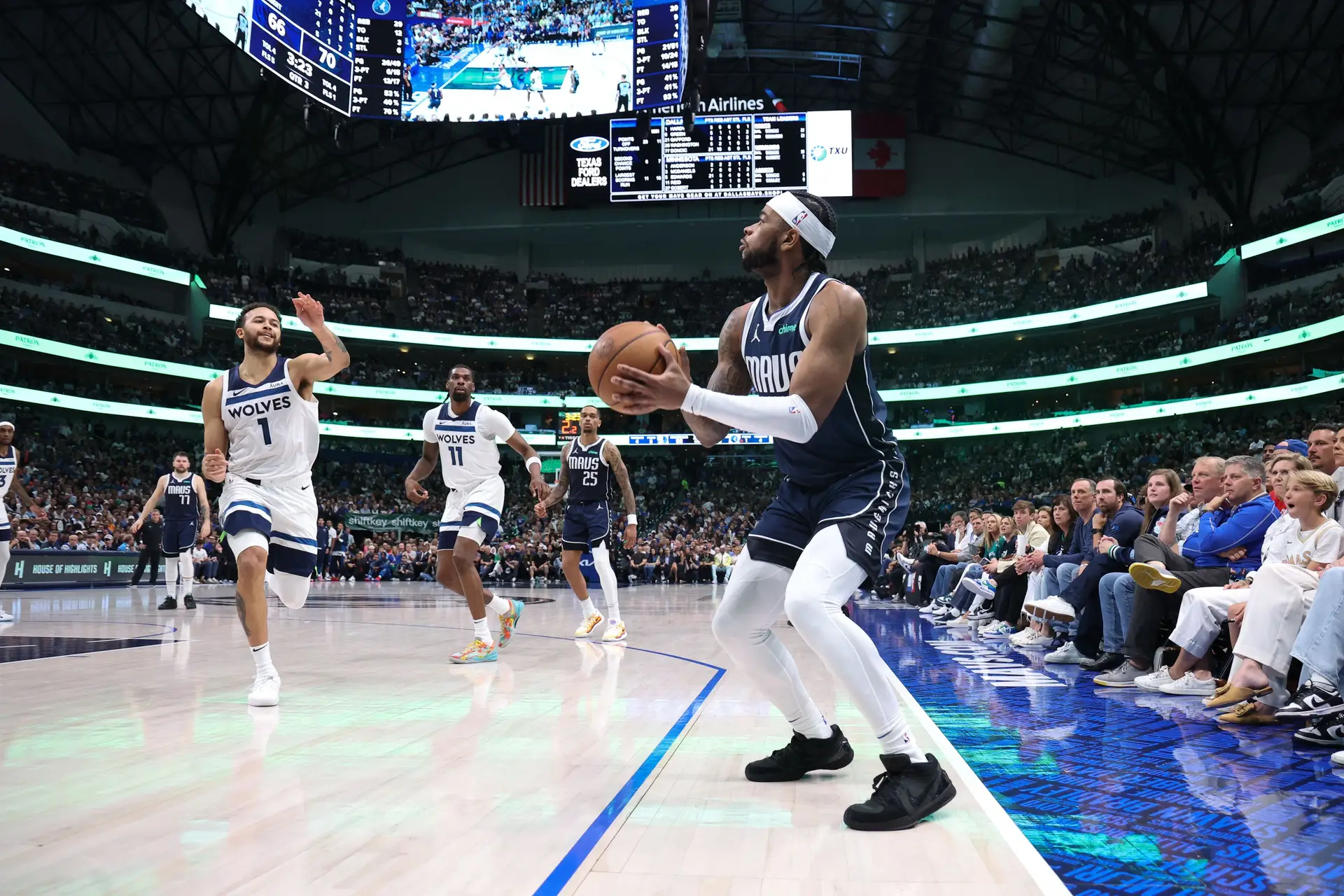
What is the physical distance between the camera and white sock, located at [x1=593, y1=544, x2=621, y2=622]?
29.9 feet

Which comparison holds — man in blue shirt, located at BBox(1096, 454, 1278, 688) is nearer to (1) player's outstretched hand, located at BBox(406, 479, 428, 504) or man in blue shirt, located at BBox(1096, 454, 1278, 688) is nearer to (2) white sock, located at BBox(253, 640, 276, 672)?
(2) white sock, located at BBox(253, 640, 276, 672)

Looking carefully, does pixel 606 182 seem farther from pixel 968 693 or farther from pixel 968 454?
pixel 968 693

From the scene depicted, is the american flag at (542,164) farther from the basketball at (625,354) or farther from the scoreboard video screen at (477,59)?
the basketball at (625,354)

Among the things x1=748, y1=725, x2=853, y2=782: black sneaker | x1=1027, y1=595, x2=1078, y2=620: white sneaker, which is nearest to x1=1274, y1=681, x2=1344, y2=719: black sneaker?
x1=748, y1=725, x2=853, y2=782: black sneaker

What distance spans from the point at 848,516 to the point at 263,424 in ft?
11.8

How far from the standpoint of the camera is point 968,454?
40656mm

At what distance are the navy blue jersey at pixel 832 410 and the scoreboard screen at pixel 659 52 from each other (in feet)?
72.3

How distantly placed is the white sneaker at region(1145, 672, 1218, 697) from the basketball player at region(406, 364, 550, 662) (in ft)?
14.6

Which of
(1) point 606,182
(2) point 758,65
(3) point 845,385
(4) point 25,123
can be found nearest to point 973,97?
(2) point 758,65

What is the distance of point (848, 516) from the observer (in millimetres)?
3357

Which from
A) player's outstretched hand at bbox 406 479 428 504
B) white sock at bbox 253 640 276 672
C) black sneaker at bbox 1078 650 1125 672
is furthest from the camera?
player's outstretched hand at bbox 406 479 428 504

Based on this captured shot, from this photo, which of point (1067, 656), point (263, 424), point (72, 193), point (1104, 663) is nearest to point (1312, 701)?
point (1104, 663)

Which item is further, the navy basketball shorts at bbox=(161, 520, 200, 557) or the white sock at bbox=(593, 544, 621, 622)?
the navy basketball shorts at bbox=(161, 520, 200, 557)

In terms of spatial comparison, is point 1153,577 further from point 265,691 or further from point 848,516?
point 265,691
